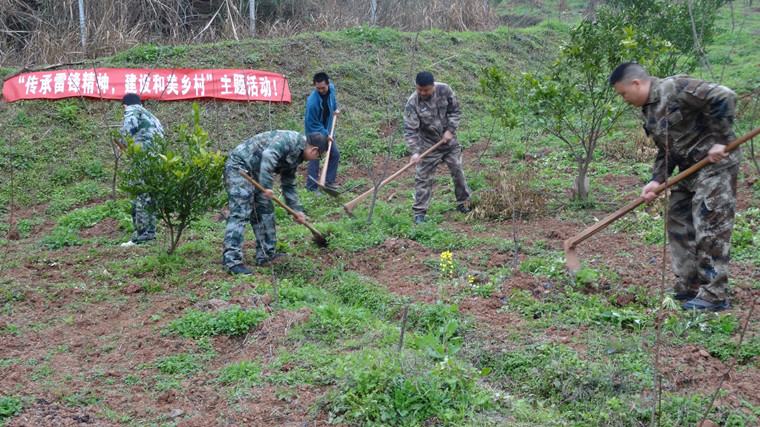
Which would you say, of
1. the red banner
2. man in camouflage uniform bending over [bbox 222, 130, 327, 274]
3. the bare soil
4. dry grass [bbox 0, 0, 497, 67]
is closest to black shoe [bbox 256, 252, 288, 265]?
man in camouflage uniform bending over [bbox 222, 130, 327, 274]

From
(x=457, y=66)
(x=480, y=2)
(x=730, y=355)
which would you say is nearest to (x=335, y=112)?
(x=730, y=355)

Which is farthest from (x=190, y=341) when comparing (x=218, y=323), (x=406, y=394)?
(x=406, y=394)

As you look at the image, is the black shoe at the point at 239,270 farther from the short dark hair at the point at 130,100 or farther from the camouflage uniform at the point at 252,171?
the short dark hair at the point at 130,100

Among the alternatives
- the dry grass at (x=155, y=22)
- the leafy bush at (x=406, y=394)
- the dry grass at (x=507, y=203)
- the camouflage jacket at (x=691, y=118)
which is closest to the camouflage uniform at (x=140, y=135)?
the dry grass at (x=507, y=203)

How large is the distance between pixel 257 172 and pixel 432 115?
8.02 ft

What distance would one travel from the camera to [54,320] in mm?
5039

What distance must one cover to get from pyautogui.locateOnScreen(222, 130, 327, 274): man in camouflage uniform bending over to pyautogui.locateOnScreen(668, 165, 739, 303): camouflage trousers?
3190mm

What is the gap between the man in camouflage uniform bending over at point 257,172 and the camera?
5.82 meters

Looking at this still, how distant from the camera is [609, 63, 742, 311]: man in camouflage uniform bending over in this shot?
4137 millimetres

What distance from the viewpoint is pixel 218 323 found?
4.65 meters

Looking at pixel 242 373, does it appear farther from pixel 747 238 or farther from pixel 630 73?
pixel 747 238

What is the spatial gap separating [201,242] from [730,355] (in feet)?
17.5

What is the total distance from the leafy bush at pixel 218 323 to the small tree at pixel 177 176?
1.73 meters

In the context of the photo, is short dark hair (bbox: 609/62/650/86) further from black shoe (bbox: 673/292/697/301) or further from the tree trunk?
the tree trunk
